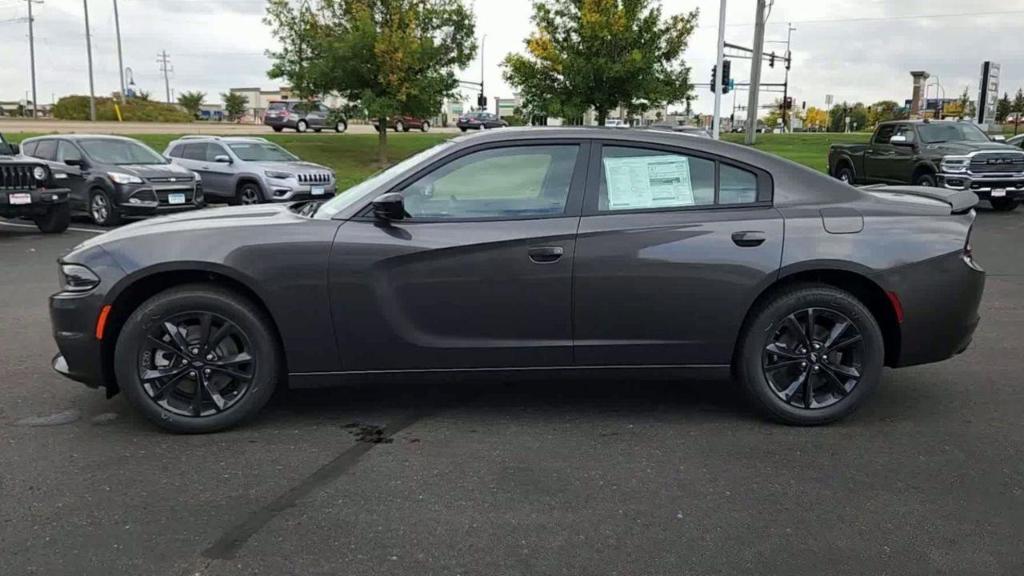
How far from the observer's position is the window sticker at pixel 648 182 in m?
4.37

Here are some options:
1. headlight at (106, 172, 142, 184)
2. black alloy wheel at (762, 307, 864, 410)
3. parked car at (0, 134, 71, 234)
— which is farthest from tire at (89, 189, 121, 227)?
black alloy wheel at (762, 307, 864, 410)

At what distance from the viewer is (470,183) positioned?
435cm

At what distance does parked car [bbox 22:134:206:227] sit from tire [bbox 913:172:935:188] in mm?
14374

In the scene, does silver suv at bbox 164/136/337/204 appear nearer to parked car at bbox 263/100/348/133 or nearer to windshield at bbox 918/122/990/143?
windshield at bbox 918/122/990/143

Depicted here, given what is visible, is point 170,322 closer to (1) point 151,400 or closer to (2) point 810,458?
(1) point 151,400

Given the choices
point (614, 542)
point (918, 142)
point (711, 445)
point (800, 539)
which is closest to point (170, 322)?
point (614, 542)

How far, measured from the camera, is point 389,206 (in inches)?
162

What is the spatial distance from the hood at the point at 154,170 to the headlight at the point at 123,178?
11 cm

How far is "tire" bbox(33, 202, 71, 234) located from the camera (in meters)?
13.1

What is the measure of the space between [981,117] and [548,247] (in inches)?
1164

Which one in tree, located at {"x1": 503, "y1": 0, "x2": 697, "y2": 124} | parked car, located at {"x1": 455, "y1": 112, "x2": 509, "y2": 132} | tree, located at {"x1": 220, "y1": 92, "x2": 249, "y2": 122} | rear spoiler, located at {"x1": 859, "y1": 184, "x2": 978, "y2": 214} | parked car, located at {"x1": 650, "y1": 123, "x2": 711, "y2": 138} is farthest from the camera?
tree, located at {"x1": 220, "y1": 92, "x2": 249, "y2": 122}

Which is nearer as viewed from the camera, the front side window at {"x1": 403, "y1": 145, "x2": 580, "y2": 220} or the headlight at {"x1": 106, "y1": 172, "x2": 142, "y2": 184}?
the front side window at {"x1": 403, "y1": 145, "x2": 580, "y2": 220}

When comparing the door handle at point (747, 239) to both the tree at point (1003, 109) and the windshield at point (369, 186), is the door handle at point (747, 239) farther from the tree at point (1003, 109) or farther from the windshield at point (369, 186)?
the tree at point (1003, 109)

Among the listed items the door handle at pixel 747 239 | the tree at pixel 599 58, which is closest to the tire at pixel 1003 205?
the tree at pixel 599 58
